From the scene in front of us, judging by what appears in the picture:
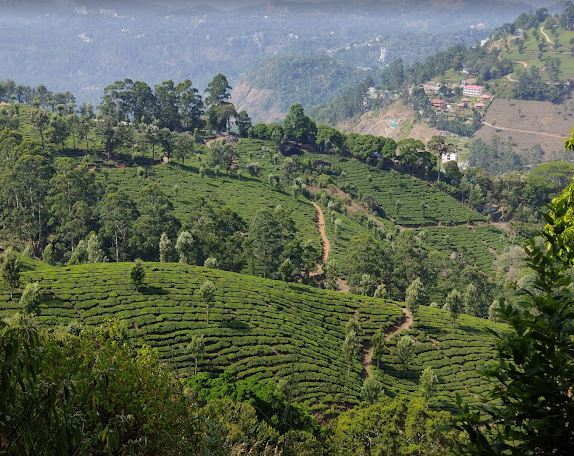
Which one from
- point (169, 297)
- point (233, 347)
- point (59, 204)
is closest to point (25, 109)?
A: point (59, 204)

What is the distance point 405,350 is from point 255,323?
1316 centimetres

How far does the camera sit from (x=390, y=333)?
47406mm

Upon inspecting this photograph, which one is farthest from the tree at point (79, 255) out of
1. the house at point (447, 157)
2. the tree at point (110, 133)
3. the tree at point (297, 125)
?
the house at point (447, 157)

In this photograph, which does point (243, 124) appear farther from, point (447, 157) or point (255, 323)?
point (255, 323)

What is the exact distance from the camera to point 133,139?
85.1 metres

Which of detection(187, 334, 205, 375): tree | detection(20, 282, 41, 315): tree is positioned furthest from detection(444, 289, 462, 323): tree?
detection(20, 282, 41, 315): tree

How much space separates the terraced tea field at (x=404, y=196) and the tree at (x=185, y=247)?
49.9 meters

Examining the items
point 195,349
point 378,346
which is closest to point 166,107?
point 378,346

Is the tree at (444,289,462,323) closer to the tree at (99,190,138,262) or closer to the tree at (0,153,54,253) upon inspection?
the tree at (99,190,138,262)

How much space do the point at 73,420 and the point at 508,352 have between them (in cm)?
540

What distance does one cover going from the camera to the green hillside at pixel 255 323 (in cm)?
3581

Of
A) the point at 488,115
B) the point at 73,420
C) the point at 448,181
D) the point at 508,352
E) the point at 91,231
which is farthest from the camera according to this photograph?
the point at 488,115

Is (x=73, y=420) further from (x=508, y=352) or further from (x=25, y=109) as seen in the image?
(x=25, y=109)

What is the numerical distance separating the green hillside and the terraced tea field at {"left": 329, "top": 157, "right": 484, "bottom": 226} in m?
45.6
